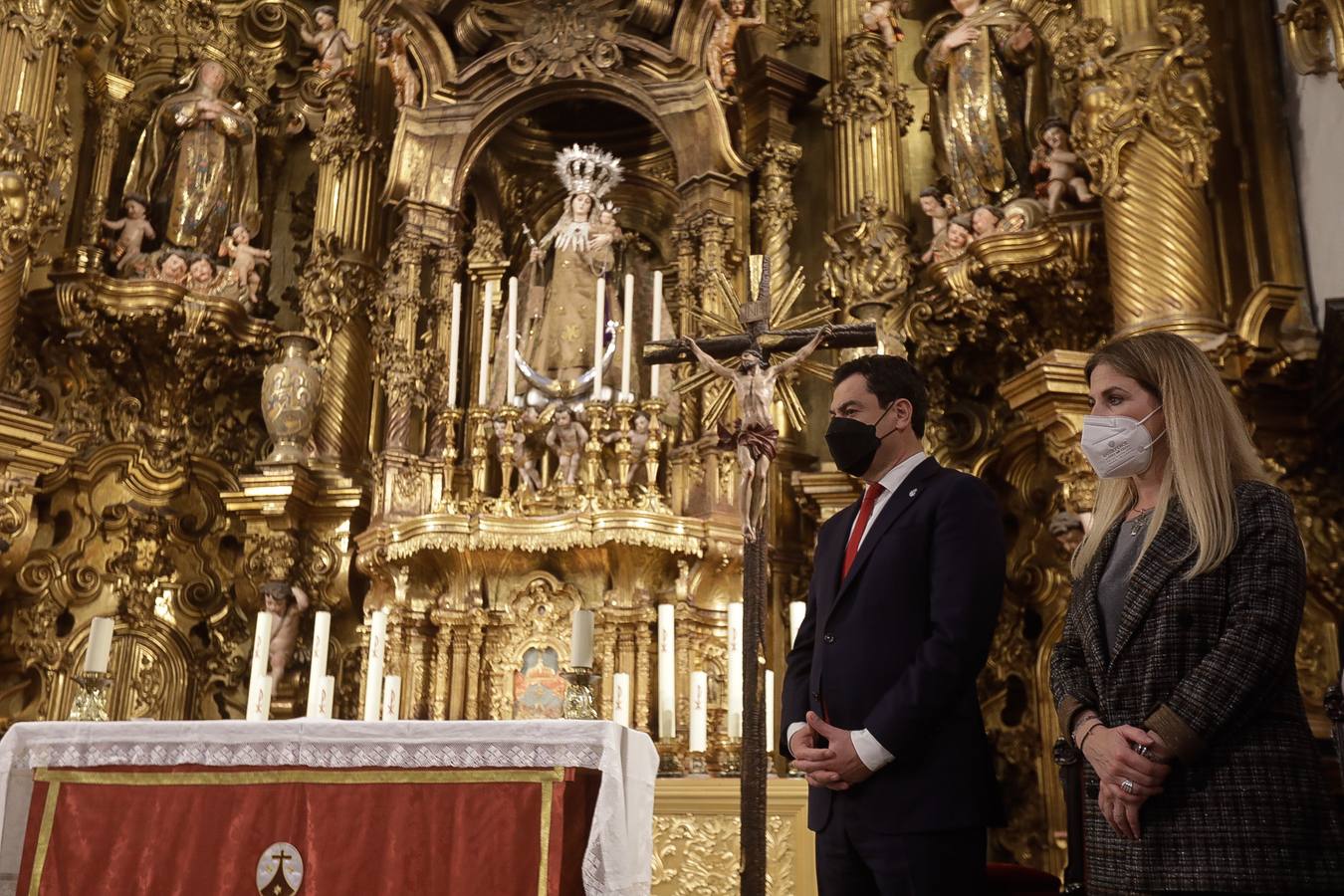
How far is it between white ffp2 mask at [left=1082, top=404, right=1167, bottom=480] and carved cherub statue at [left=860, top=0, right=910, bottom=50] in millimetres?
6195

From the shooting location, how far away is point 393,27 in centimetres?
811

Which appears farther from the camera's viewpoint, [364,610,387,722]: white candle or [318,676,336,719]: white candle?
[364,610,387,722]: white candle

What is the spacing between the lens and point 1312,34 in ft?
21.2

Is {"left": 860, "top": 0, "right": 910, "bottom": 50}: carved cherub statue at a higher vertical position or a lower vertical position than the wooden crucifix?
higher

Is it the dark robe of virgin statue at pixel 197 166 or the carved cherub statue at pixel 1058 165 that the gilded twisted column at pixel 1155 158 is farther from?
the dark robe of virgin statue at pixel 197 166

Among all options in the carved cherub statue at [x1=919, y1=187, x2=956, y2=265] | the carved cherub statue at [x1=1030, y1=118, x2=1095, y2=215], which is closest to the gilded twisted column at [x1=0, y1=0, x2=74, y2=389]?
the carved cherub statue at [x1=919, y1=187, x2=956, y2=265]

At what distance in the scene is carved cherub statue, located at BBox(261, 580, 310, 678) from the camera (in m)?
7.70

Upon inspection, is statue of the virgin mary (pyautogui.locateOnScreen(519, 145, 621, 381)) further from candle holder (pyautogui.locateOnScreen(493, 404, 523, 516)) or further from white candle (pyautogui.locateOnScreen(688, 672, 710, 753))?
white candle (pyautogui.locateOnScreen(688, 672, 710, 753))

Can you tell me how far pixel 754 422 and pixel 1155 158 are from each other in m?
3.15

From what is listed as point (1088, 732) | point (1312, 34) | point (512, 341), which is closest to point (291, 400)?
point (512, 341)

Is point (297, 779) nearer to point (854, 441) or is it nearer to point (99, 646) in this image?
point (99, 646)

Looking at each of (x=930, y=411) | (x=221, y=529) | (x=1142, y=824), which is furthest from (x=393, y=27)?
(x=1142, y=824)

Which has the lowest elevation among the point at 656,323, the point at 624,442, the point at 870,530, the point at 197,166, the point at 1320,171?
the point at 870,530

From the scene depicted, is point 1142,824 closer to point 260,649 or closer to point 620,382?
point 260,649
